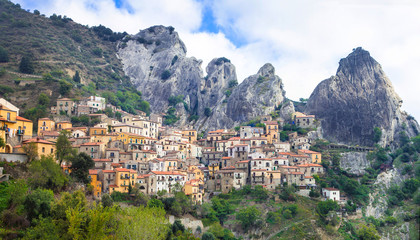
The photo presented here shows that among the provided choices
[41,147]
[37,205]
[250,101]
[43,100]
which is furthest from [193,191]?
[250,101]

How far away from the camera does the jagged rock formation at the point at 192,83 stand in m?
109

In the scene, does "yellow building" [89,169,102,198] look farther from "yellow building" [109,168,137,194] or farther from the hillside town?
"yellow building" [109,168,137,194]

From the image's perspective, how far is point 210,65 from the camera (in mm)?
142000

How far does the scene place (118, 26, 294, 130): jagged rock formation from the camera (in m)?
109

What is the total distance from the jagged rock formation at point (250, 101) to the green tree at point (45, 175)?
63182mm

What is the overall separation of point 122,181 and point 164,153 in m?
17.5

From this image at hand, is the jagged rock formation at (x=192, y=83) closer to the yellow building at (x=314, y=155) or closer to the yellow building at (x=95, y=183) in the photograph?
the yellow building at (x=314, y=155)

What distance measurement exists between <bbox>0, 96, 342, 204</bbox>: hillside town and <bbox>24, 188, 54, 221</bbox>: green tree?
12.1 m

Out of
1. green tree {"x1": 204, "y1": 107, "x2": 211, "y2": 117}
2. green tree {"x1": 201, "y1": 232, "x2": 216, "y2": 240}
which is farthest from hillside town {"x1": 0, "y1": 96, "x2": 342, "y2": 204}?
green tree {"x1": 204, "y1": 107, "x2": 211, "y2": 117}

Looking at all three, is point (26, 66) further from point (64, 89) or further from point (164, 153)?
point (164, 153)

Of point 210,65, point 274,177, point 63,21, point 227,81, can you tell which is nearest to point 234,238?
point 274,177

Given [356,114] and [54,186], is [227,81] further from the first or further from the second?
[54,186]

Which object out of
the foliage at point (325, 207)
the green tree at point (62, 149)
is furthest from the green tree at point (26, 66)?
the foliage at point (325, 207)

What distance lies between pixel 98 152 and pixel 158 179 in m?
10.7
